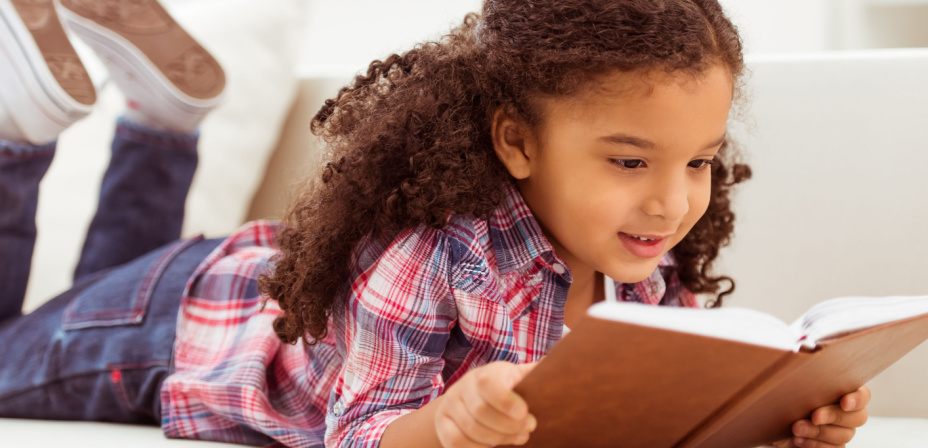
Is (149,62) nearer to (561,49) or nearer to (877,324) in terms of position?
(561,49)

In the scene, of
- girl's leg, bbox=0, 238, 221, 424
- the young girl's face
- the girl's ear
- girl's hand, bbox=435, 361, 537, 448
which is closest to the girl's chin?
the young girl's face

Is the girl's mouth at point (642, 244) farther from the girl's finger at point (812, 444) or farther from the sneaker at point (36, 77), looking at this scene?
the sneaker at point (36, 77)

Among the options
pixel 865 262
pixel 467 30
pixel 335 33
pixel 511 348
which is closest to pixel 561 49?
pixel 467 30

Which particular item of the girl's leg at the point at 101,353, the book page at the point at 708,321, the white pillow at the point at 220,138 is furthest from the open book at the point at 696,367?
the white pillow at the point at 220,138

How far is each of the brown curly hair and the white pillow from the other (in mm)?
491

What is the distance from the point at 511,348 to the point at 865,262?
476 mm

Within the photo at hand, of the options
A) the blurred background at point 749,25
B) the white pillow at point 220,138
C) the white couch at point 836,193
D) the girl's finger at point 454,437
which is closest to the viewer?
the girl's finger at point 454,437

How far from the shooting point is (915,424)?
0.91m

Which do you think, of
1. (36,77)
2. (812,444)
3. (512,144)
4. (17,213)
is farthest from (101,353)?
(812,444)

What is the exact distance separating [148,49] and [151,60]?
0.05ft

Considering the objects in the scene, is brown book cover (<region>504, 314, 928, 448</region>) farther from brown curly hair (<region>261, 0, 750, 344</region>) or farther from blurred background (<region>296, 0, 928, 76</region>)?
blurred background (<region>296, 0, 928, 76</region>)

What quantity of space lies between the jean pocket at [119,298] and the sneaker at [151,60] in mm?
210

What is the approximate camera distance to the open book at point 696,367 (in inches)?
18.0

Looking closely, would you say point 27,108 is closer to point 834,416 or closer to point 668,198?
point 668,198
